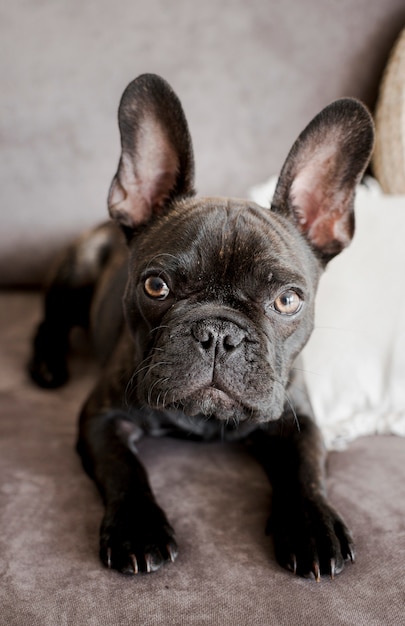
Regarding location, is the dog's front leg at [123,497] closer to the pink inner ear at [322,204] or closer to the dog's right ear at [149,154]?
the dog's right ear at [149,154]

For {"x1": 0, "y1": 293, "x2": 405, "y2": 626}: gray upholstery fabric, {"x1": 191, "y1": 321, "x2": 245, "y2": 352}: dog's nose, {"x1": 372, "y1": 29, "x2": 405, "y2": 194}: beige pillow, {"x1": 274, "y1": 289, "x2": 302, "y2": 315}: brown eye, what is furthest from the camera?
{"x1": 372, "y1": 29, "x2": 405, "y2": 194}: beige pillow

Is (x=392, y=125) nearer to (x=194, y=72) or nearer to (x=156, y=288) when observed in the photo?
(x=194, y=72)

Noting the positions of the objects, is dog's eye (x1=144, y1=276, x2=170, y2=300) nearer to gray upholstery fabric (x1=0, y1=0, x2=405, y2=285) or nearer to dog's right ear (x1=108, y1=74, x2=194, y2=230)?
dog's right ear (x1=108, y1=74, x2=194, y2=230)

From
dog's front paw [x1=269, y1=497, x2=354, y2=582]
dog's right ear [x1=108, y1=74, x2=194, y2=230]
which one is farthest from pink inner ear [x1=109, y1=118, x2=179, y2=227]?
dog's front paw [x1=269, y1=497, x2=354, y2=582]

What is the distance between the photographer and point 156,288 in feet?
4.10

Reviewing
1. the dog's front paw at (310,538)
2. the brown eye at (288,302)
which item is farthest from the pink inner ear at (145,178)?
the dog's front paw at (310,538)

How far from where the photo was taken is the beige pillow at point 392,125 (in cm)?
183

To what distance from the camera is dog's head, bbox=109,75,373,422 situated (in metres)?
1.13

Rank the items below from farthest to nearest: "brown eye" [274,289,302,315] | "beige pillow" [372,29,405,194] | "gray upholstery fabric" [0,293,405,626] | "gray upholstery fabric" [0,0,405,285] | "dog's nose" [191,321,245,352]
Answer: "gray upholstery fabric" [0,0,405,285] < "beige pillow" [372,29,405,194] < "brown eye" [274,289,302,315] < "dog's nose" [191,321,245,352] < "gray upholstery fabric" [0,293,405,626]

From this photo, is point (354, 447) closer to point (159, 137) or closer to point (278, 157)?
point (159, 137)

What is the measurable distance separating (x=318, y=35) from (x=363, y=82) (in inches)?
8.2

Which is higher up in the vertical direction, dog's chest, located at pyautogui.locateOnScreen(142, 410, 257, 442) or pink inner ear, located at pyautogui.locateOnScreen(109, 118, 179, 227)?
pink inner ear, located at pyautogui.locateOnScreen(109, 118, 179, 227)

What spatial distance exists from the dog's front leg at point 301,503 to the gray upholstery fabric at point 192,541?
0.08 feet

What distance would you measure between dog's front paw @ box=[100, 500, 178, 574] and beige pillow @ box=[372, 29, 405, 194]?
Answer: 1.27 metres
